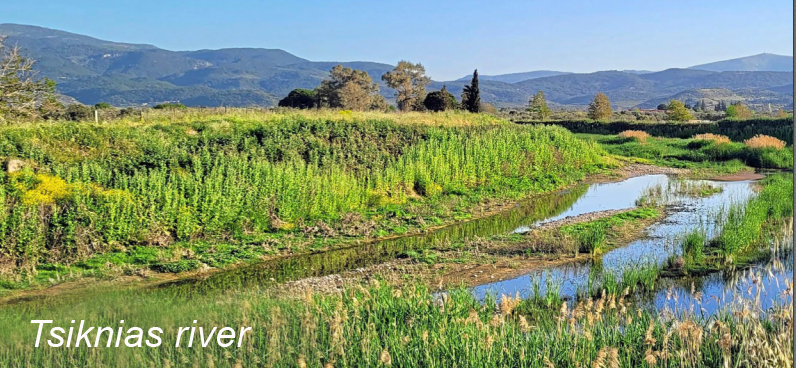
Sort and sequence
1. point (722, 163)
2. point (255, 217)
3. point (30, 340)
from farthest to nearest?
1. point (722, 163)
2. point (255, 217)
3. point (30, 340)

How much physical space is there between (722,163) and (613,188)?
9.18 meters

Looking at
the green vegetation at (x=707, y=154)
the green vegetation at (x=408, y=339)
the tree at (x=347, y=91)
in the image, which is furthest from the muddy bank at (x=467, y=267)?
the tree at (x=347, y=91)

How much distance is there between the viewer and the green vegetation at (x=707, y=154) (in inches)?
1174

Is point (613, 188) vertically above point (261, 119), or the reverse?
point (261, 119)

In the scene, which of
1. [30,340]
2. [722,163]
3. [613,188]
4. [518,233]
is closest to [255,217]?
[518,233]

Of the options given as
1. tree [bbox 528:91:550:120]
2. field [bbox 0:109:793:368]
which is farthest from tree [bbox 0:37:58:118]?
tree [bbox 528:91:550:120]

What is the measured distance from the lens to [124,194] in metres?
13.1

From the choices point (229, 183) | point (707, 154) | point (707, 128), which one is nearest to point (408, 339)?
point (229, 183)

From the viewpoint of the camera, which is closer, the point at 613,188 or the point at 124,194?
the point at 124,194

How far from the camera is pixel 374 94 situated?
5281 centimetres

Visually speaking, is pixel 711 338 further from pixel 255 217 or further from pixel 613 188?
pixel 613 188

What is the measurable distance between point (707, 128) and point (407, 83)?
2339cm

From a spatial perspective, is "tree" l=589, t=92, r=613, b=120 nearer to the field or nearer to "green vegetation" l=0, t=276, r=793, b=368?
the field

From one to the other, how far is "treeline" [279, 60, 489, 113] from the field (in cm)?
2368
